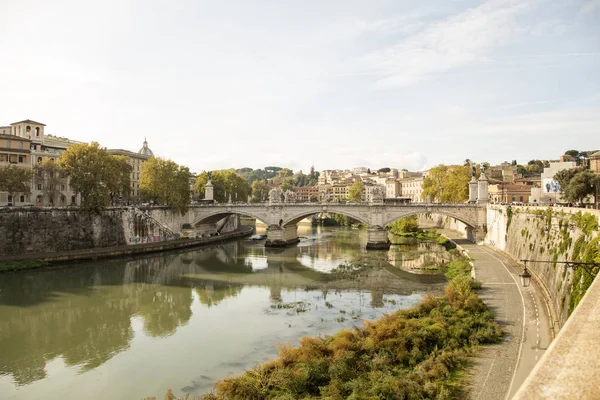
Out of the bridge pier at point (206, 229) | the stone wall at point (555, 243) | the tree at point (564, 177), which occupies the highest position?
the tree at point (564, 177)

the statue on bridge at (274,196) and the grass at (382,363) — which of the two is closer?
the grass at (382,363)

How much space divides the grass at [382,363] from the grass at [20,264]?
22548mm

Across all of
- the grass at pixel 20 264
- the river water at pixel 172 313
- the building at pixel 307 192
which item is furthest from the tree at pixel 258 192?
the grass at pixel 20 264

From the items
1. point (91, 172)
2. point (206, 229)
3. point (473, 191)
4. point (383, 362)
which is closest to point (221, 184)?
point (206, 229)

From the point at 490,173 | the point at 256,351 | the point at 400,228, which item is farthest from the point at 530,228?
the point at 490,173

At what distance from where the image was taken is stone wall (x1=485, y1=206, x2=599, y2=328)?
530 inches

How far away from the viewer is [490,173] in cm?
7938

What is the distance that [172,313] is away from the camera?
2123 centimetres

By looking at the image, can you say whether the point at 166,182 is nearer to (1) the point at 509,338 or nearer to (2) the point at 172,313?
(2) the point at 172,313

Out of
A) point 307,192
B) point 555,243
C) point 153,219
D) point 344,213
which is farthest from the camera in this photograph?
point 307,192

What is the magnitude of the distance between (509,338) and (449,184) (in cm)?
4006

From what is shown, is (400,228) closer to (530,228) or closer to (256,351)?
(530,228)

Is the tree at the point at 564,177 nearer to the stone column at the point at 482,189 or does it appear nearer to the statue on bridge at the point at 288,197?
the stone column at the point at 482,189

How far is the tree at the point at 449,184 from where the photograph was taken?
50.5 m
